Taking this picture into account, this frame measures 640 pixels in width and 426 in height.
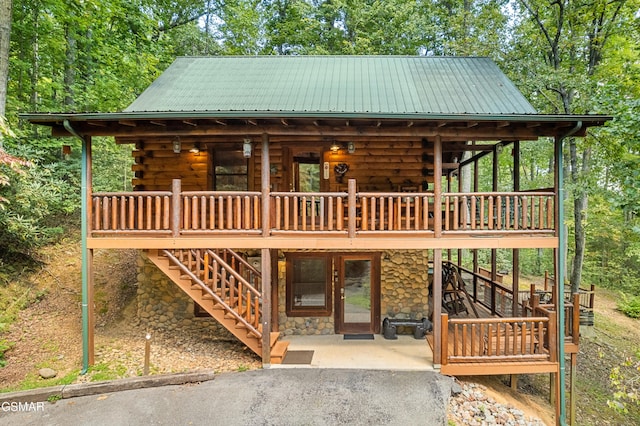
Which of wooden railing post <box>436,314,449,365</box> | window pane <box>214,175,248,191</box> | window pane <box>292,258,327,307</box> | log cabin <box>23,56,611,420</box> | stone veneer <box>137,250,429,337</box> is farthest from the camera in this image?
window pane <box>214,175,248,191</box>

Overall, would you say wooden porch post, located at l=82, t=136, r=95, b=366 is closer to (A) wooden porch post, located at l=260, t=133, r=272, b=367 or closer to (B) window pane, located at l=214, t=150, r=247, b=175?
(B) window pane, located at l=214, t=150, r=247, b=175

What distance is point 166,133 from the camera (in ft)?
19.7

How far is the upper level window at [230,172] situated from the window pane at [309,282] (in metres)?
2.48

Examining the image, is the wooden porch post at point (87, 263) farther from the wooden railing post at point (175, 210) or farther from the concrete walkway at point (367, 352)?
the concrete walkway at point (367, 352)

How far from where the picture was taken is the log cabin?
580 cm

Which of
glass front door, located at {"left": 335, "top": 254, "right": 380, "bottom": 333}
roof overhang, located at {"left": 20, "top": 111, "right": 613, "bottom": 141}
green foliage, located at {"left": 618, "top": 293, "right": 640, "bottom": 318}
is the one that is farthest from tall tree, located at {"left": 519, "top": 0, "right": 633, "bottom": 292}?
glass front door, located at {"left": 335, "top": 254, "right": 380, "bottom": 333}

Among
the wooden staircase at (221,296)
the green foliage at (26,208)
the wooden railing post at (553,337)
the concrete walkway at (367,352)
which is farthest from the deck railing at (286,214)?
the green foliage at (26,208)

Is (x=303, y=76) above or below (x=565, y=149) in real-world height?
above

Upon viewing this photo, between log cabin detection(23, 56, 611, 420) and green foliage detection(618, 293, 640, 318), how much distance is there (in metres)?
8.81

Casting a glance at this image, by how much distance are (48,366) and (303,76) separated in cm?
852

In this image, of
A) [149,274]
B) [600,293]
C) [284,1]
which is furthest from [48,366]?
[600,293]

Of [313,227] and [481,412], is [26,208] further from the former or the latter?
[481,412]

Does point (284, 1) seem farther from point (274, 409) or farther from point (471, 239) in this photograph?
point (274, 409)

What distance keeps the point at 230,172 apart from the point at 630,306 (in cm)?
1735
